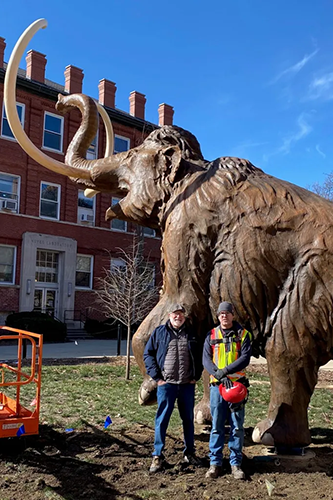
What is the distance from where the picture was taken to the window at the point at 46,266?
68.0 feet

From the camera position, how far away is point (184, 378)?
375cm

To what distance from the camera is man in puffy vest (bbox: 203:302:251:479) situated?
137 inches

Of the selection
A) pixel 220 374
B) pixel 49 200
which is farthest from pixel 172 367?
pixel 49 200

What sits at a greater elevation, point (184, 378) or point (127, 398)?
point (184, 378)

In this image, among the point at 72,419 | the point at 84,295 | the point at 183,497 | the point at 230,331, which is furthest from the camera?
the point at 84,295

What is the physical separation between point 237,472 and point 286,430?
445mm

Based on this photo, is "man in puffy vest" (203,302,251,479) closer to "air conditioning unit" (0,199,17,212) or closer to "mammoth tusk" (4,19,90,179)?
"mammoth tusk" (4,19,90,179)

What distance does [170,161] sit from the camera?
4.07m

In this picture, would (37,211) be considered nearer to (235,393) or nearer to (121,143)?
(121,143)

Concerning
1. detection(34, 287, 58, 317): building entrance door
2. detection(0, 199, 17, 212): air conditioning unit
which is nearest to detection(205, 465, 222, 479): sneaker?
detection(0, 199, 17, 212): air conditioning unit

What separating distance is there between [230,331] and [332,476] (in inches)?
50.2

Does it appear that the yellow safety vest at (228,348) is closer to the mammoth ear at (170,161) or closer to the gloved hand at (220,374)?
the gloved hand at (220,374)

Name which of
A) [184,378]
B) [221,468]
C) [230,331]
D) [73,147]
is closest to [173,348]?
[184,378]

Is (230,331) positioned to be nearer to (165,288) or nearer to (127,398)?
(165,288)
